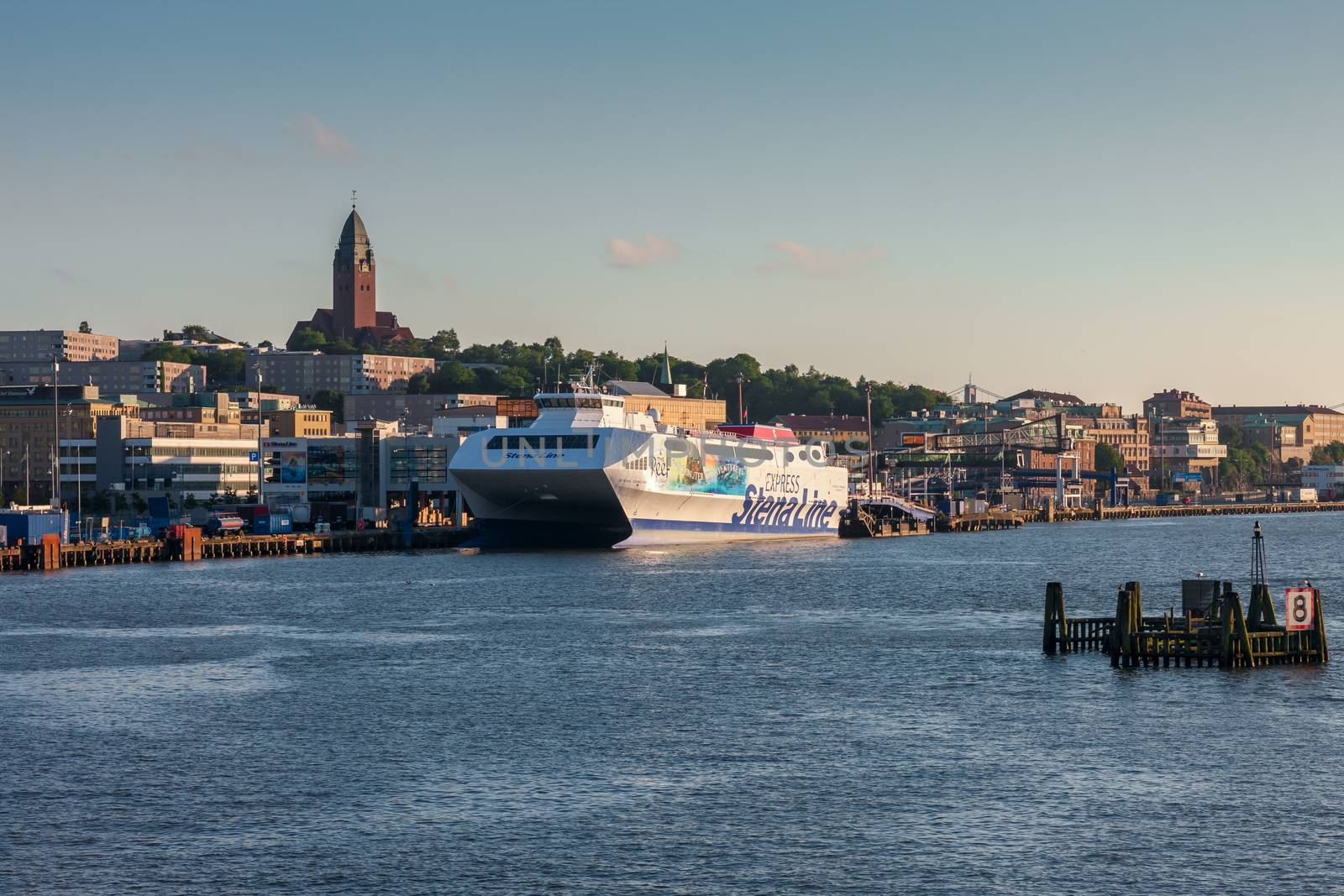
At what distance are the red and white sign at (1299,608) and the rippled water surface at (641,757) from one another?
4.80 feet

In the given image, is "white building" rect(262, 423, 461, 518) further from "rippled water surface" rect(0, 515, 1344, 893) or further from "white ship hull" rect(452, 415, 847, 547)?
"rippled water surface" rect(0, 515, 1344, 893)

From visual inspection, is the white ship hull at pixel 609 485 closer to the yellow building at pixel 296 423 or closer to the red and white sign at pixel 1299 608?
the red and white sign at pixel 1299 608

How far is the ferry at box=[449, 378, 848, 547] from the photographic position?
329 ft

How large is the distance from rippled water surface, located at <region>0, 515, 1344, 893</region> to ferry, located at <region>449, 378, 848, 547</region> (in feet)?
99.7

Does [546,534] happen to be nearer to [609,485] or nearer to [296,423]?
[609,485]

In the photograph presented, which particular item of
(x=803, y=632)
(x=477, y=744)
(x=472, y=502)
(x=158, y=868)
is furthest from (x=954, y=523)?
(x=158, y=868)

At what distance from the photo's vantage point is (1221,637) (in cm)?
4978

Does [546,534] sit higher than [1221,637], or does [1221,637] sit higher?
[546,534]

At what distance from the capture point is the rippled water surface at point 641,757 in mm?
29719

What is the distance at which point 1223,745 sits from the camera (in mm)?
38719

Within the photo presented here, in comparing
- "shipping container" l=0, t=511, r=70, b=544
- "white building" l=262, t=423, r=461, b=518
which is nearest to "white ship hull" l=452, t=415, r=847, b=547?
"shipping container" l=0, t=511, r=70, b=544

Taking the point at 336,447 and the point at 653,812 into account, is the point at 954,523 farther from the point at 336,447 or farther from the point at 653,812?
the point at 653,812

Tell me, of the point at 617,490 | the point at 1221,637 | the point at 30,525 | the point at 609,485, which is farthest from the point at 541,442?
the point at 1221,637

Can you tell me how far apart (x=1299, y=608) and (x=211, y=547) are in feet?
253
